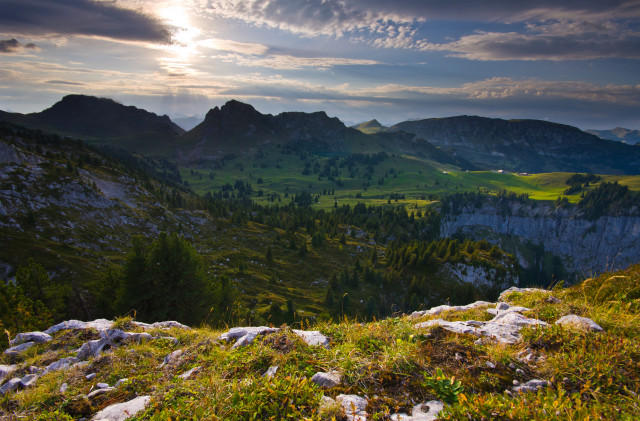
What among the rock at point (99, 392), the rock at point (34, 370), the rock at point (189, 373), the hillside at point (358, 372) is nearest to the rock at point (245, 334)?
the hillside at point (358, 372)

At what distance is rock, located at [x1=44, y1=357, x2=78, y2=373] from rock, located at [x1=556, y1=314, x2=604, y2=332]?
1353cm

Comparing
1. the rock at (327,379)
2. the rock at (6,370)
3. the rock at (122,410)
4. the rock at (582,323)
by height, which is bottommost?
the rock at (6,370)

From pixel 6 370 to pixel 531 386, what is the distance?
13154 mm

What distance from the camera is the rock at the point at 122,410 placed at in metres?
5.70

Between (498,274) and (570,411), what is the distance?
415ft

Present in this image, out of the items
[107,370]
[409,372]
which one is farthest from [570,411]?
[107,370]

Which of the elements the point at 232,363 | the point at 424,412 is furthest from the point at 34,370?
the point at 424,412

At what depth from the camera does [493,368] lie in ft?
20.4

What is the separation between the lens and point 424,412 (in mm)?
5215

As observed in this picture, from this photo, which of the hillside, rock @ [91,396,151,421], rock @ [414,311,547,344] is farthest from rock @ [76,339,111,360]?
rock @ [414,311,547,344]

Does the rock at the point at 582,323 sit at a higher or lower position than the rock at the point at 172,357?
higher

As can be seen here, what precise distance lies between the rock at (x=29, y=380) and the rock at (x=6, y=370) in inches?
24.9

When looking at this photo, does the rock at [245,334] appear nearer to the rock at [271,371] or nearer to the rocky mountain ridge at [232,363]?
the rocky mountain ridge at [232,363]

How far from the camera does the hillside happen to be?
5.13m
